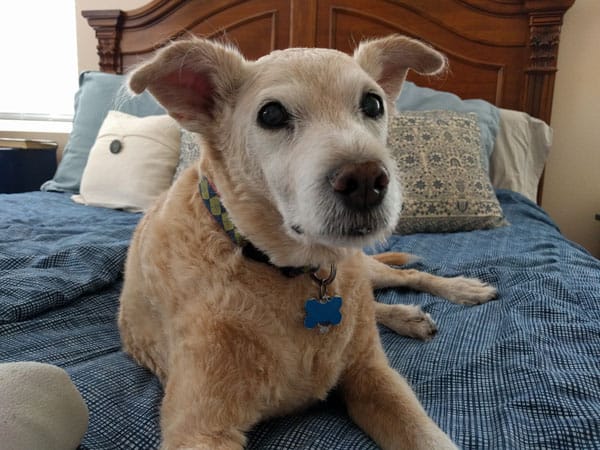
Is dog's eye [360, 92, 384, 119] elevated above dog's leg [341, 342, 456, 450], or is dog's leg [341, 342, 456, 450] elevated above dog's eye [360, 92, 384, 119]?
dog's eye [360, 92, 384, 119]

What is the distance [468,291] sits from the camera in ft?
4.47

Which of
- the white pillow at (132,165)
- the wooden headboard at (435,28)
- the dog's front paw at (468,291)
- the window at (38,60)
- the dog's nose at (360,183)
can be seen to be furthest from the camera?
the window at (38,60)

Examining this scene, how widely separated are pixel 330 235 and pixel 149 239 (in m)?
0.44

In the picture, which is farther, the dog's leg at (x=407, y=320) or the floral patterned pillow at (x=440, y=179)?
the floral patterned pillow at (x=440, y=179)

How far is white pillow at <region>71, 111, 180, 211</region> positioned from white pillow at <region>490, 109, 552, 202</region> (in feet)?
5.48

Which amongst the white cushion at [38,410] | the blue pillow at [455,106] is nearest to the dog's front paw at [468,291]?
the white cushion at [38,410]

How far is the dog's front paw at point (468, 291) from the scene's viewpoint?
1.34 m

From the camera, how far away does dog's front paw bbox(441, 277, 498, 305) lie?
4.39ft

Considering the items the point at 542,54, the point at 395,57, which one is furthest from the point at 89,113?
the point at 542,54

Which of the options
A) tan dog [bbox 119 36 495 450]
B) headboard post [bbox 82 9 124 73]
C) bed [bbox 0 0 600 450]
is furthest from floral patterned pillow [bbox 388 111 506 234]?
headboard post [bbox 82 9 124 73]

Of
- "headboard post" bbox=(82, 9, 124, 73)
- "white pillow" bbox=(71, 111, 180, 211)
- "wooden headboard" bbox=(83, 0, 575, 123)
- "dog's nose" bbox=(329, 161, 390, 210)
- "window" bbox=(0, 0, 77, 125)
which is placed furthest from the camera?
"window" bbox=(0, 0, 77, 125)

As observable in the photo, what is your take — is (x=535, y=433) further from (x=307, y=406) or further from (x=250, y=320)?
(x=250, y=320)

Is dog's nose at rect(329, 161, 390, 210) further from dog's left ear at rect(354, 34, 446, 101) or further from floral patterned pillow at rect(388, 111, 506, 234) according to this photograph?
floral patterned pillow at rect(388, 111, 506, 234)

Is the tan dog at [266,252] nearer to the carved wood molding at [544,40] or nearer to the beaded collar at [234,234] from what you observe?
the beaded collar at [234,234]
